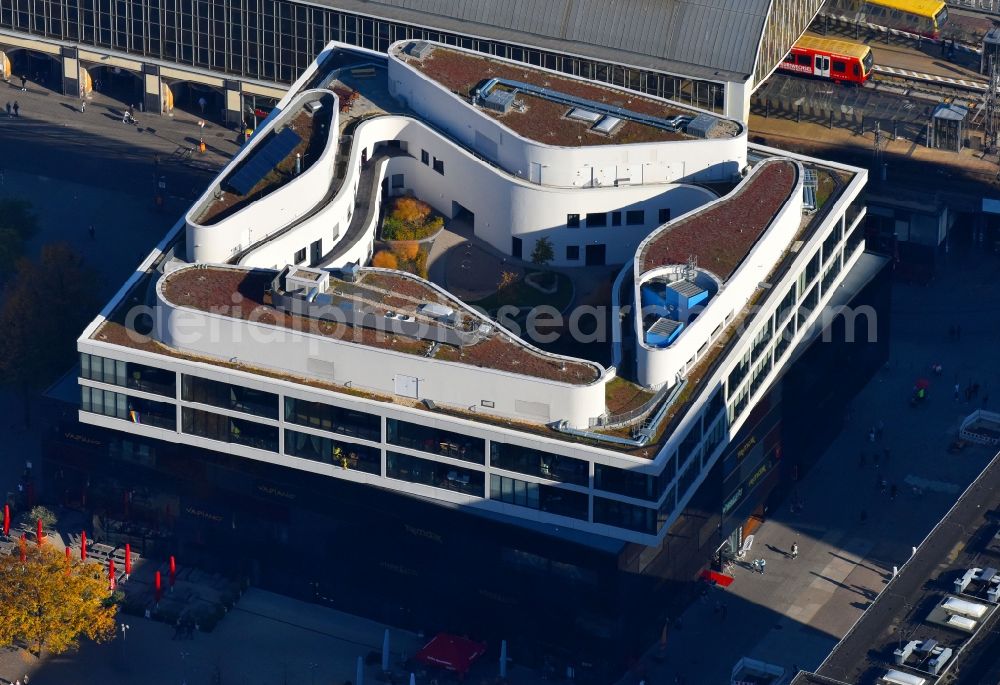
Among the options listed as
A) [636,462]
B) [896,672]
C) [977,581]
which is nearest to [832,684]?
[896,672]

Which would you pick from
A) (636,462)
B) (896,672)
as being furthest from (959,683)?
(636,462)

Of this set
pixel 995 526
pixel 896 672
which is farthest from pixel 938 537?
pixel 896 672

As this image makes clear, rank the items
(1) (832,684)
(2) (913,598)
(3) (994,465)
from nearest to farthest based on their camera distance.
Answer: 1. (1) (832,684)
2. (2) (913,598)
3. (3) (994,465)

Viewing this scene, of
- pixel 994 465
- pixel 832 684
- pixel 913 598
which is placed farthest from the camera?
pixel 994 465

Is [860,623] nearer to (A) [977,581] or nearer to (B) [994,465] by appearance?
(A) [977,581]

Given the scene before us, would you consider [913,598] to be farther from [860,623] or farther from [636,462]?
[636,462]

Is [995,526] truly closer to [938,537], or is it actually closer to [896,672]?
[938,537]

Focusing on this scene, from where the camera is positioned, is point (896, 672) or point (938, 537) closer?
point (896, 672)
